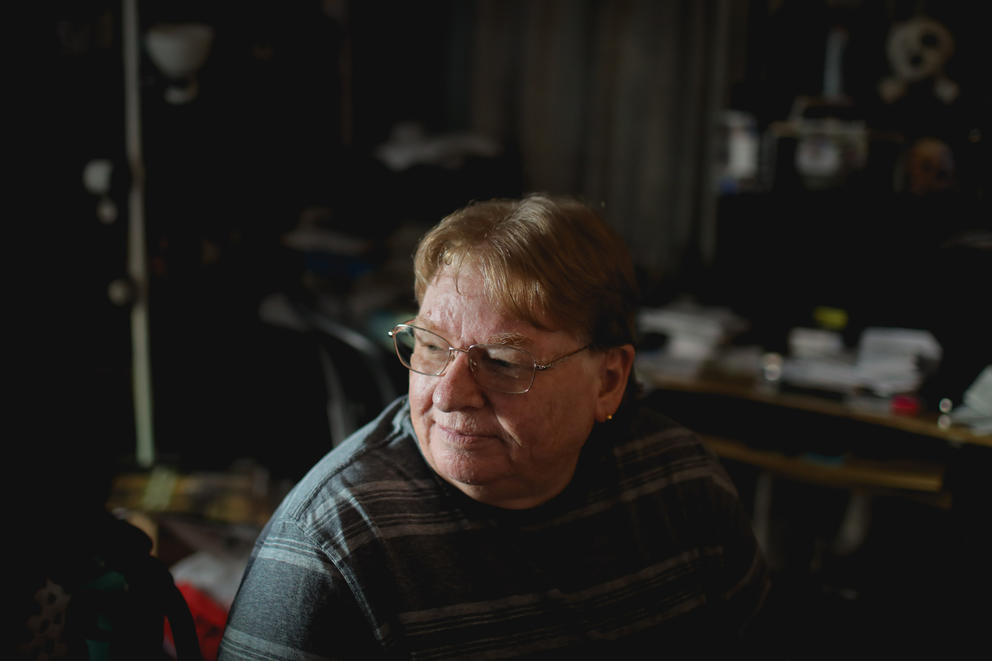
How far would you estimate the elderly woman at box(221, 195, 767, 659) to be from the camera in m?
1.10

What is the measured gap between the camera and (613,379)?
1.32 m

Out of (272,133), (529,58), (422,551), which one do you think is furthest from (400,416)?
(529,58)

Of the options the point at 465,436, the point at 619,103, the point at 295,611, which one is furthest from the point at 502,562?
the point at 619,103

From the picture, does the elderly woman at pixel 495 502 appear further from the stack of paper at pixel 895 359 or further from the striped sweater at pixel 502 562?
the stack of paper at pixel 895 359

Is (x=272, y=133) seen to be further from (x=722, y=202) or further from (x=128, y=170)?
(x=722, y=202)

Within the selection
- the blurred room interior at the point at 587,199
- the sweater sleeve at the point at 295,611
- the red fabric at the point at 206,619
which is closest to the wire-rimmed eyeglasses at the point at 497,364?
the sweater sleeve at the point at 295,611

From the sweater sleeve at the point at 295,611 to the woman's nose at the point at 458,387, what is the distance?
247 mm

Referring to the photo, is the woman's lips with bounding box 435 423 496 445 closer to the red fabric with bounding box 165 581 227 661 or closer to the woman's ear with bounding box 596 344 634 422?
the woman's ear with bounding box 596 344 634 422

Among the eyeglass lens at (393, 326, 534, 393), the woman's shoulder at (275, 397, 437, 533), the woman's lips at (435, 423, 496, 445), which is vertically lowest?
the woman's shoulder at (275, 397, 437, 533)

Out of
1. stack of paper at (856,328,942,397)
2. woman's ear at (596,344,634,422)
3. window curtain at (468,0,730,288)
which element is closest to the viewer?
woman's ear at (596,344,634,422)

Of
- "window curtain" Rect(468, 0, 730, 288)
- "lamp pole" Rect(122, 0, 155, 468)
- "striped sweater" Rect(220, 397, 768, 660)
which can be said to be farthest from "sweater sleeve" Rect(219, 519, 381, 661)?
"window curtain" Rect(468, 0, 730, 288)

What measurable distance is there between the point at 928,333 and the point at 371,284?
1.90 m

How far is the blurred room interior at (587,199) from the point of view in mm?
2297

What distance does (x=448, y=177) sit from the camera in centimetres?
342
